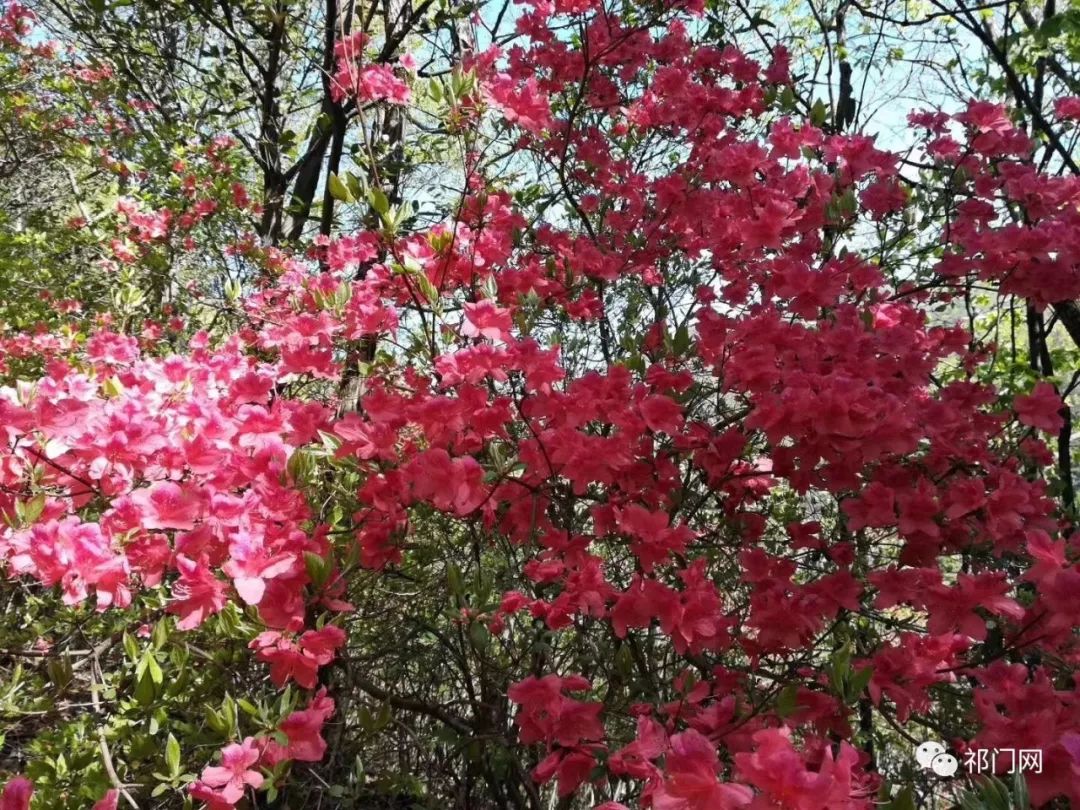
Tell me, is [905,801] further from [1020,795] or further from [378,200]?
[378,200]

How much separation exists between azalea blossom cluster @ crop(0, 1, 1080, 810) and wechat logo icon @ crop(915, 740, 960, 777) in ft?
0.40

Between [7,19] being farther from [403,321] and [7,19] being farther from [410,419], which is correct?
[410,419]

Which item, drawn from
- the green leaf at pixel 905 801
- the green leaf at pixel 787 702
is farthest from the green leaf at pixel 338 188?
the green leaf at pixel 905 801

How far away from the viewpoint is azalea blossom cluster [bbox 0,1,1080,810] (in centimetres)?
137

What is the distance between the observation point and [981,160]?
255 centimetres

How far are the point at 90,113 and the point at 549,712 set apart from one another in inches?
223

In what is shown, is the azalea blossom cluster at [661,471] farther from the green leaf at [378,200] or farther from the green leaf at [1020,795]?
the green leaf at [1020,795]

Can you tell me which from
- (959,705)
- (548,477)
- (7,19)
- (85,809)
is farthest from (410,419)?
(7,19)

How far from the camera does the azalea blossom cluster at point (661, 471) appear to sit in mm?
1369

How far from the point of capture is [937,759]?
183 cm

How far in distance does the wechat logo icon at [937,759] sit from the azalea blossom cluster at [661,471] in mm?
123

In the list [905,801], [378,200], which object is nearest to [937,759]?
[905,801]

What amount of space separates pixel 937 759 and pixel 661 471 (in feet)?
3.28

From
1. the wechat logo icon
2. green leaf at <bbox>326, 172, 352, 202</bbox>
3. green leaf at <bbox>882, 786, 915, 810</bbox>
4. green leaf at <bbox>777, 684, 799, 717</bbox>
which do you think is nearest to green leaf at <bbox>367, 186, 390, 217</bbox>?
green leaf at <bbox>326, 172, 352, 202</bbox>
